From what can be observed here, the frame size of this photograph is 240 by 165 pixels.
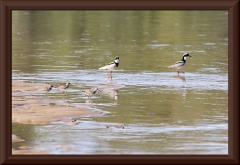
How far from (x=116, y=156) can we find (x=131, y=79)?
9966 millimetres

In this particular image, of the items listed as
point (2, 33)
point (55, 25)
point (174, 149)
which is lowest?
point (174, 149)

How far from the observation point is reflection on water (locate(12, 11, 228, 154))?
1111 centimetres

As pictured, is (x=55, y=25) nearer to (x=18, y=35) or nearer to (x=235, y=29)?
(x=18, y=35)

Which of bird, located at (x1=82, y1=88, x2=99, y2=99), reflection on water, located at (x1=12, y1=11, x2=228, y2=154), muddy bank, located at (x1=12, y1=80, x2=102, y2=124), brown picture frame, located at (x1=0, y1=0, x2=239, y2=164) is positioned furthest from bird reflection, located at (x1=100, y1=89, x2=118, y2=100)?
brown picture frame, located at (x1=0, y1=0, x2=239, y2=164)

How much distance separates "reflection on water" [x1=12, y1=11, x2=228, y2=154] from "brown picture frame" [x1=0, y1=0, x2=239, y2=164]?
6.78ft

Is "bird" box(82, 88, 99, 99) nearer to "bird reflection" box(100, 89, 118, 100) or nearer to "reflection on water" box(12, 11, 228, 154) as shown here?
"reflection on water" box(12, 11, 228, 154)

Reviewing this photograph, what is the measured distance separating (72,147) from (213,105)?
176 inches

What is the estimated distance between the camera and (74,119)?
1275 centimetres

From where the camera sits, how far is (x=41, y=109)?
13602 millimetres

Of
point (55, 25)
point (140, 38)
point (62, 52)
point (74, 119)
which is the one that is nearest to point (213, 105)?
point (74, 119)

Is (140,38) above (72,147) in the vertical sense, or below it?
above

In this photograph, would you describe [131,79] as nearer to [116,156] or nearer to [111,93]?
[111,93]


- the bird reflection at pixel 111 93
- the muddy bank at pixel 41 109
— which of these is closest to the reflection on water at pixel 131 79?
the bird reflection at pixel 111 93

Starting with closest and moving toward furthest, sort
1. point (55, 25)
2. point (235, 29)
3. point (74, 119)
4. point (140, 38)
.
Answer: point (235, 29)
point (74, 119)
point (140, 38)
point (55, 25)
